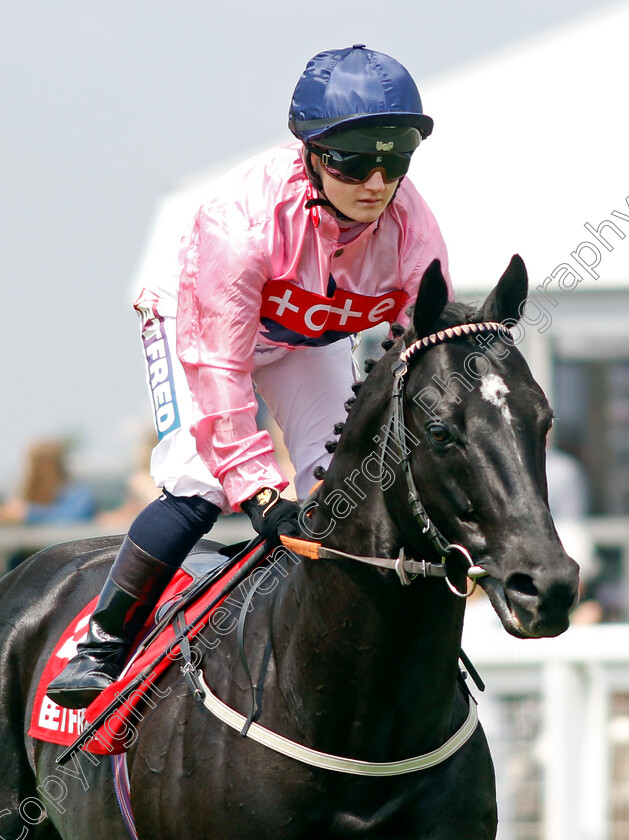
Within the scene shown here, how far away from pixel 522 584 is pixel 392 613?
52 centimetres

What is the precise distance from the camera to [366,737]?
315 centimetres

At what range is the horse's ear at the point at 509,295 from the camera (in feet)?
9.94

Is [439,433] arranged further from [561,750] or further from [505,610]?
[561,750]

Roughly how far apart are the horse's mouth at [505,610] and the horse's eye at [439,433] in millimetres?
325

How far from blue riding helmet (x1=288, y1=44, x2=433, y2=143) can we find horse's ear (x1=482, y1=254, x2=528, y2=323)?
58cm

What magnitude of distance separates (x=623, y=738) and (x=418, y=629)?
3.84 meters

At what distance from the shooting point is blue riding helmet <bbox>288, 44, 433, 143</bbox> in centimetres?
331

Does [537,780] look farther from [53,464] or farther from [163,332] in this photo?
Result: [53,464]

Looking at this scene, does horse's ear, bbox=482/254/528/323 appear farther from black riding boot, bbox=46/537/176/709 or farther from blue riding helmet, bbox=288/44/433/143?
black riding boot, bbox=46/537/176/709

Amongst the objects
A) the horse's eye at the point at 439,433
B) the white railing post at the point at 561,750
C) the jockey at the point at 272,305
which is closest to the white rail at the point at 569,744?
the white railing post at the point at 561,750

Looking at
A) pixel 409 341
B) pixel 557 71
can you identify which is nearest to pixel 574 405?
pixel 557 71

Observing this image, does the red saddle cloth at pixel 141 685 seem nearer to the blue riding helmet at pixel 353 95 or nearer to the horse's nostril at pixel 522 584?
the horse's nostril at pixel 522 584

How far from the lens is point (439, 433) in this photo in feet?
9.31

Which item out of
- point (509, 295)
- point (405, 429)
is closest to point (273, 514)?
point (405, 429)
